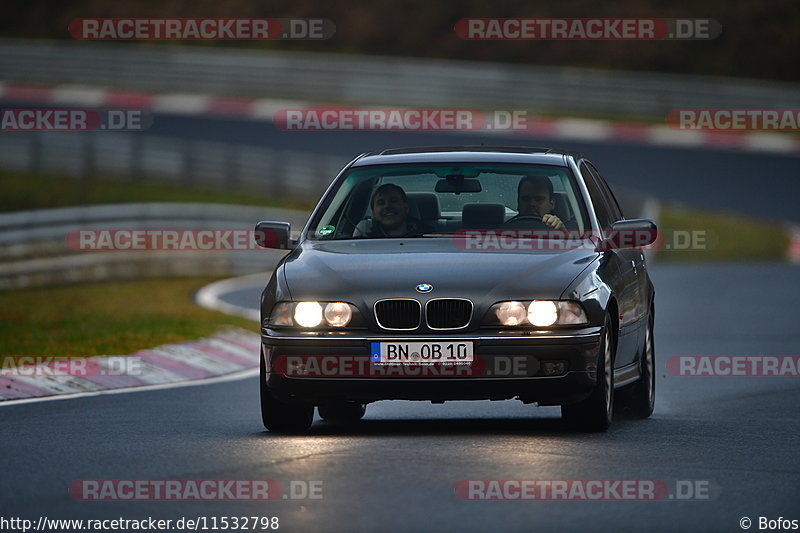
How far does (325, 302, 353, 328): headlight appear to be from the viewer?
971cm

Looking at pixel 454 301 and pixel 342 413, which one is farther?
pixel 342 413

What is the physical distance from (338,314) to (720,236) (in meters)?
33.2

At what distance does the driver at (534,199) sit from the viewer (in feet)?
35.7

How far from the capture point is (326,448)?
30.9 ft

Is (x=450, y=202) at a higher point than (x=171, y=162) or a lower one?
higher

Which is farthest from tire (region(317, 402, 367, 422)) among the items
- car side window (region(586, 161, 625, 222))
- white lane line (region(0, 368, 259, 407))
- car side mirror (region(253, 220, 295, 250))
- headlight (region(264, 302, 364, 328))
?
white lane line (region(0, 368, 259, 407))

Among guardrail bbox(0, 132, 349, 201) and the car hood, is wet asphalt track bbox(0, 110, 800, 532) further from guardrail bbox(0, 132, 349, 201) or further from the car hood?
guardrail bbox(0, 132, 349, 201)

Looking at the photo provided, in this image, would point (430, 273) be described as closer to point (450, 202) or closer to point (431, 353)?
point (431, 353)

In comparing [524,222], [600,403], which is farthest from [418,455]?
[524,222]

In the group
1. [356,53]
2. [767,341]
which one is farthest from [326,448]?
[356,53]

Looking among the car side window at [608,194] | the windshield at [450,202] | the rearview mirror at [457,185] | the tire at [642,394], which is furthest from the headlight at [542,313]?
the car side window at [608,194]

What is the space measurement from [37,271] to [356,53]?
129 ft

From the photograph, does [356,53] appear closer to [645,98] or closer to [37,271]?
[645,98]

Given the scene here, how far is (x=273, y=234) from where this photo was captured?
1087 centimetres
